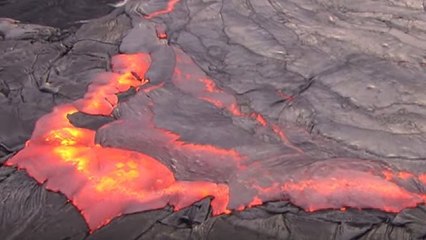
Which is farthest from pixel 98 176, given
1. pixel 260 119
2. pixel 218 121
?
pixel 260 119

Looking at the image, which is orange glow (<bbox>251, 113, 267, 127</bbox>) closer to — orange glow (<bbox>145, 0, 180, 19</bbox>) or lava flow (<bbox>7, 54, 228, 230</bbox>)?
lava flow (<bbox>7, 54, 228, 230</bbox>)

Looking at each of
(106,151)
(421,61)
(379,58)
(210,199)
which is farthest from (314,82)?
(106,151)

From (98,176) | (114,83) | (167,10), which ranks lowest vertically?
(98,176)

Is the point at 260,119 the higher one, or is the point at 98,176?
the point at 260,119

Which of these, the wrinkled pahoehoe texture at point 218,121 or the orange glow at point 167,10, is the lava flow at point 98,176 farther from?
the orange glow at point 167,10

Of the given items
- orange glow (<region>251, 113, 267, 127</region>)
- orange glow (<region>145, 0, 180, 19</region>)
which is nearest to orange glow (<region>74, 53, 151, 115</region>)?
orange glow (<region>145, 0, 180, 19</region>)

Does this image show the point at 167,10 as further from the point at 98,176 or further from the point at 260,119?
the point at 98,176

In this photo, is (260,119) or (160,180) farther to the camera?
(260,119)

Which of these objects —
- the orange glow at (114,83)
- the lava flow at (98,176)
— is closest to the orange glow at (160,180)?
the lava flow at (98,176)

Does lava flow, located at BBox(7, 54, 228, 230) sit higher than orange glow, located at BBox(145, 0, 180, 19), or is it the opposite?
orange glow, located at BBox(145, 0, 180, 19)
